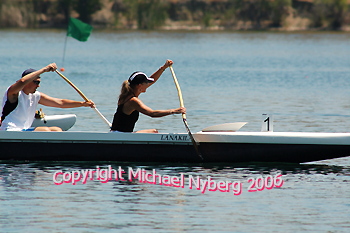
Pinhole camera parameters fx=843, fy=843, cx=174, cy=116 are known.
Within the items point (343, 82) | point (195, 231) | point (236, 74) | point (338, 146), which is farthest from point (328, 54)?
point (195, 231)

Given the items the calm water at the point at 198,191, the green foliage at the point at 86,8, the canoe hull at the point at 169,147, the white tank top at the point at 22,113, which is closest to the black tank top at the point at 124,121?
the canoe hull at the point at 169,147

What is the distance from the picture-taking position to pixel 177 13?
12288cm

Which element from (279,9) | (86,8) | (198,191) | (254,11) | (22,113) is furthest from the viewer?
(254,11)

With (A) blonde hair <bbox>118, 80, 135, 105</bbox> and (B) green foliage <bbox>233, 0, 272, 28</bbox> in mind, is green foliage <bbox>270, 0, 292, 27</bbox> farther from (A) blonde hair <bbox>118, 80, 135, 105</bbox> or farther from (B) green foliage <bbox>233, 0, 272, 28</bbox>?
(A) blonde hair <bbox>118, 80, 135, 105</bbox>

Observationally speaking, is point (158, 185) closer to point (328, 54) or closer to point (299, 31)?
point (328, 54)

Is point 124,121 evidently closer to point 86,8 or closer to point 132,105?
point 132,105

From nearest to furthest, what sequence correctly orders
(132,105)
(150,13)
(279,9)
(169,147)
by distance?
(132,105)
(169,147)
(150,13)
(279,9)

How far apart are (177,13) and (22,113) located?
10955 centimetres

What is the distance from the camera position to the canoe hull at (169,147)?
14391mm

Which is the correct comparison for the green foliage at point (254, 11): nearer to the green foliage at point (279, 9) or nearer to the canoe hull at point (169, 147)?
the green foliage at point (279, 9)

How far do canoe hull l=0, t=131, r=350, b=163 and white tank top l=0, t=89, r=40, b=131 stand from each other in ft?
0.66

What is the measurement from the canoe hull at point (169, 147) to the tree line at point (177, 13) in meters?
95.0

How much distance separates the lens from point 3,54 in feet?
190

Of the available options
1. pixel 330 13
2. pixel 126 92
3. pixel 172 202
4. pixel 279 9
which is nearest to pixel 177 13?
pixel 279 9
